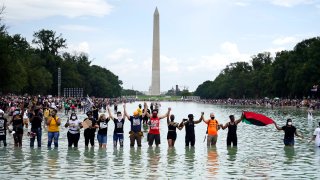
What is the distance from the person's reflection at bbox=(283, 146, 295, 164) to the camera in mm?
21594

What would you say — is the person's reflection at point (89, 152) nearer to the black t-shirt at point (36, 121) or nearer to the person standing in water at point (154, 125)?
the black t-shirt at point (36, 121)

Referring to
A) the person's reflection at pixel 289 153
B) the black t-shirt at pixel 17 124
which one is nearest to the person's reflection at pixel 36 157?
the black t-shirt at pixel 17 124

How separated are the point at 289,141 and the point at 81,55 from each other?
554ft

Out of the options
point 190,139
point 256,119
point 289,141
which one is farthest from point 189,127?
point 289,141

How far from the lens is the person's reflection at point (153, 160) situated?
18.0 m

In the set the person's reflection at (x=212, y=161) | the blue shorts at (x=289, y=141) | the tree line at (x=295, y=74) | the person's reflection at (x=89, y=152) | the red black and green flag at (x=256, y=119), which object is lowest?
the person's reflection at (x=212, y=161)

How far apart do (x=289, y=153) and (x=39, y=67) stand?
105812 millimetres

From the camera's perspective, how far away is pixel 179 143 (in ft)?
92.5

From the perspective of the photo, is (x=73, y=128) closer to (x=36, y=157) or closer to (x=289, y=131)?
(x=36, y=157)

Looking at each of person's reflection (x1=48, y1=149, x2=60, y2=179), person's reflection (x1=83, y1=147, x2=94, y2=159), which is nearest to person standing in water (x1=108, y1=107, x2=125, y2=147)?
person's reflection (x1=83, y1=147, x2=94, y2=159)

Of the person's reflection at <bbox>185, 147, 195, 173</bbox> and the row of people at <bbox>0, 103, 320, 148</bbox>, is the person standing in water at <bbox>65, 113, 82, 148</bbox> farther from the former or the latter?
the person's reflection at <bbox>185, 147, 195, 173</bbox>

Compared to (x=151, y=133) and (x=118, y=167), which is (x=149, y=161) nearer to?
(x=118, y=167)

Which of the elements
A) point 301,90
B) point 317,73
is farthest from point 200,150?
point 301,90

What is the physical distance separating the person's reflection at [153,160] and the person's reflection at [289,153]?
4.08m
